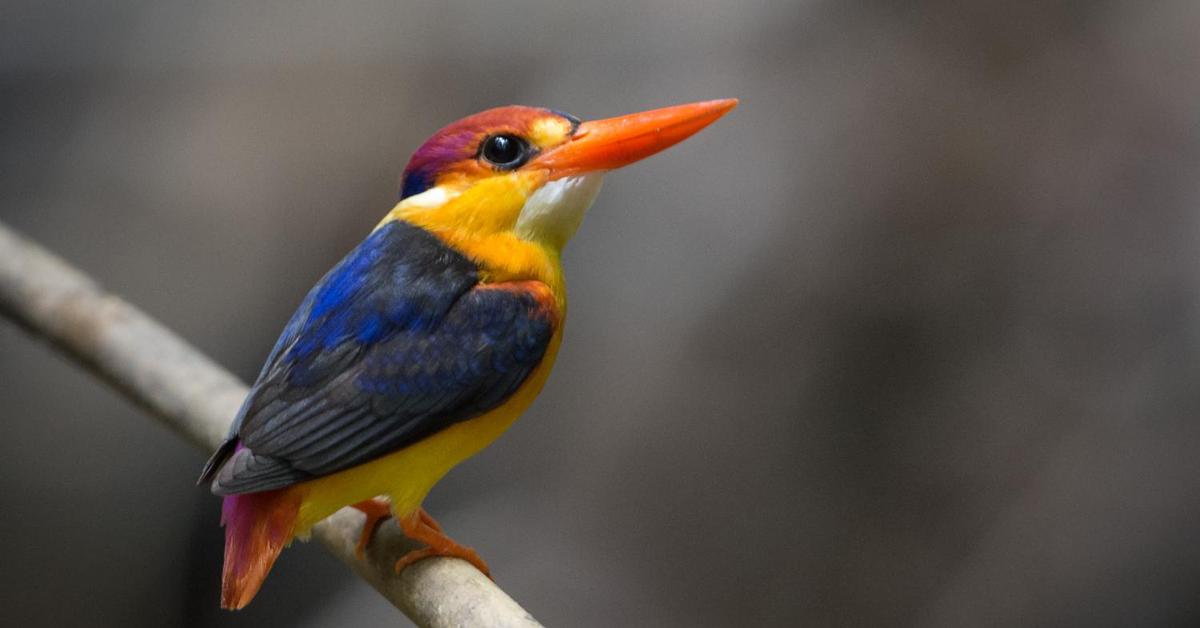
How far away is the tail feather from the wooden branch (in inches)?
6.4

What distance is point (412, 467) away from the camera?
1.36 metres

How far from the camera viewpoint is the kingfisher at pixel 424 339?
4.19 ft

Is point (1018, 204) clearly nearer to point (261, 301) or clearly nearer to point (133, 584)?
point (261, 301)

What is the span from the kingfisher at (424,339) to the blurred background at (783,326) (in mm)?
1252

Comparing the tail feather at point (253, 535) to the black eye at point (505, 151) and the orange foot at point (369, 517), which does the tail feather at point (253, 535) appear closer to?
the orange foot at point (369, 517)

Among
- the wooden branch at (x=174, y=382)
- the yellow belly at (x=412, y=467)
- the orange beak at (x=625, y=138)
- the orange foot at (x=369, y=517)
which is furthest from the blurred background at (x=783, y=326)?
the orange beak at (x=625, y=138)

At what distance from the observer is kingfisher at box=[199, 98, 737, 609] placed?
128cm

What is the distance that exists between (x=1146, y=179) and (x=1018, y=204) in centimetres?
25

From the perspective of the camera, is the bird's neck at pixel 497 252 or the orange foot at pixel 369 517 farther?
the orange foot at pixel 369 517

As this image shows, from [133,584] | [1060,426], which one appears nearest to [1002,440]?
[1060,426]

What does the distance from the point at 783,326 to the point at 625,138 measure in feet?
4.70

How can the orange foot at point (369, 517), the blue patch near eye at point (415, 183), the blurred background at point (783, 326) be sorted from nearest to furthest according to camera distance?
the blue patch near eye at point (415, 183), the orange foot at point (369, 517), the blurred background at point (783, 326)

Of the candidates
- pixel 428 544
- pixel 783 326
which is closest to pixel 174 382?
pixel 428 544

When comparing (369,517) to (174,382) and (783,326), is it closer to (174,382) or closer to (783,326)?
(174,382)
